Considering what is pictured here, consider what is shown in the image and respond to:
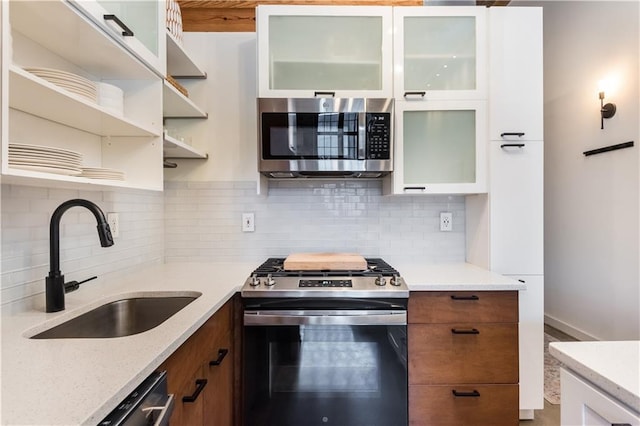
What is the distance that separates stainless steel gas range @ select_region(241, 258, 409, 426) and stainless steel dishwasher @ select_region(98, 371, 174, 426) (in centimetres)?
72

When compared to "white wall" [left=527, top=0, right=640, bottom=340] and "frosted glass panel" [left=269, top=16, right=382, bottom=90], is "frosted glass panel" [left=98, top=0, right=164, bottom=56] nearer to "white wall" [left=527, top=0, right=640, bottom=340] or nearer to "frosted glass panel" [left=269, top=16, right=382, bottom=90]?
"frosted glass panel" [left=269, top=16, right=382, bottom=90]

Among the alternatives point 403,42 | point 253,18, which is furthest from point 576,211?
point 253,18

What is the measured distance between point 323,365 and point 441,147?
4.35ft

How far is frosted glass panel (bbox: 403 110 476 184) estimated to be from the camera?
6.10 ft

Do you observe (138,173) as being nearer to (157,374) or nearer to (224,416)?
(157,374)

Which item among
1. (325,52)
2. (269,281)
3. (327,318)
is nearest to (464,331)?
(327,318)

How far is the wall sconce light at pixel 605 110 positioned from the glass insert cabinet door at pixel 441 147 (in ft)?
5.40

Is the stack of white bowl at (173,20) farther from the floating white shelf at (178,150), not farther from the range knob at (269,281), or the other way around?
the range knob at (269,281)

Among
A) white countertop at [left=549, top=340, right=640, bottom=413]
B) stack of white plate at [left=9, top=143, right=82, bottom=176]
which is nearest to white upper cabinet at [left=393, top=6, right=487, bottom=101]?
white countertop at [left=549, top=340, right=640, bottom=413]

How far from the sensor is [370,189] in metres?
2.15

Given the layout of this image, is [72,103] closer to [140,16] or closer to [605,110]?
[140,16]

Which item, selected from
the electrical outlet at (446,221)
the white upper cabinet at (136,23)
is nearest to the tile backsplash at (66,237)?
the white upper cabinet at (136,23)

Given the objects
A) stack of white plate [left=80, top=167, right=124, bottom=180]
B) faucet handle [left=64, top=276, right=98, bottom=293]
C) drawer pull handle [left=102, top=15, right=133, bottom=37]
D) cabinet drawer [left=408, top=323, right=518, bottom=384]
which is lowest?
cabinet drawer [left=408, top=323, right=518, bottom=384]

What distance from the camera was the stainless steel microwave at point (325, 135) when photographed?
5.75 ft
